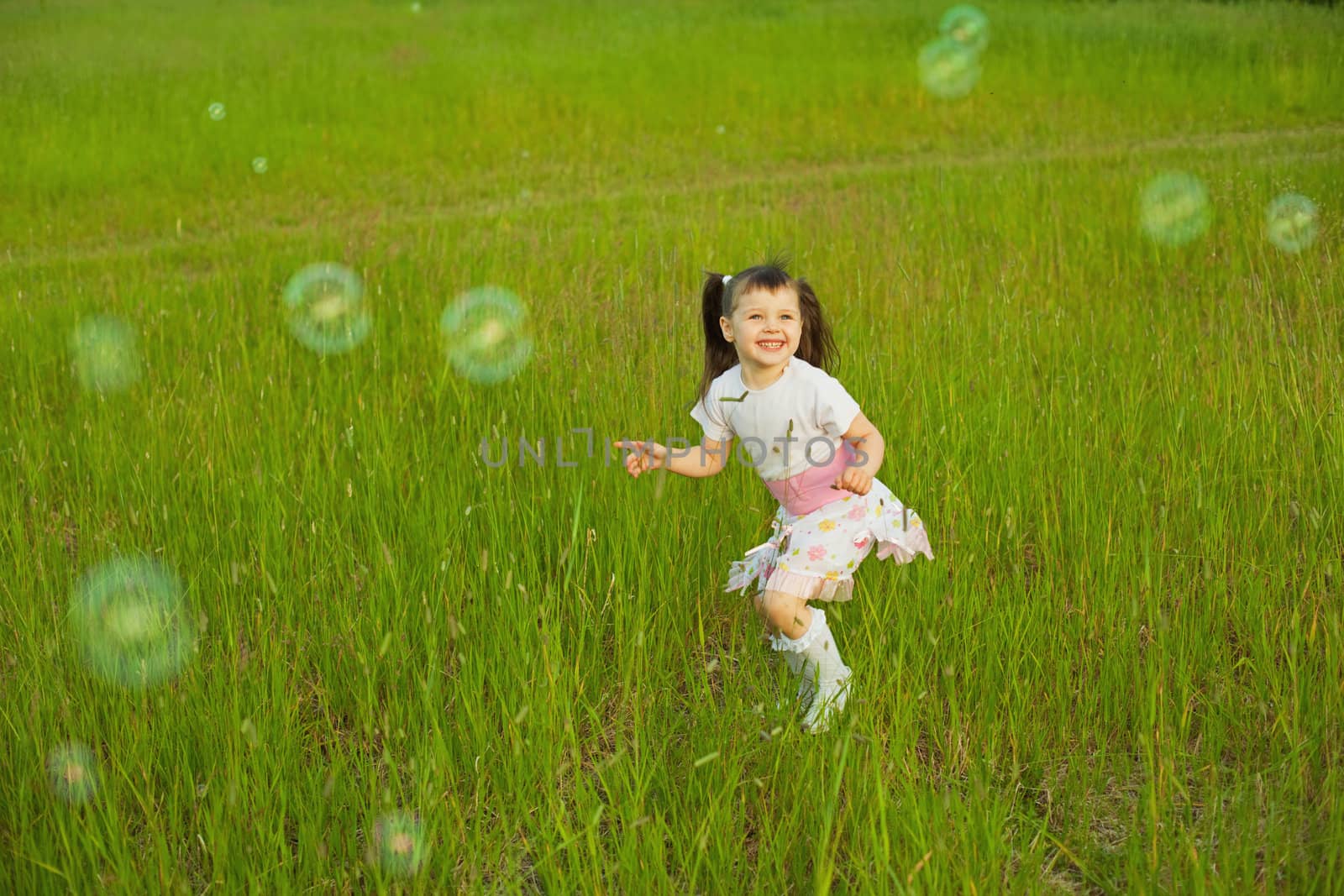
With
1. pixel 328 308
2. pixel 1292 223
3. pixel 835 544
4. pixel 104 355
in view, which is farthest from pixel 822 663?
pixel 1292 223

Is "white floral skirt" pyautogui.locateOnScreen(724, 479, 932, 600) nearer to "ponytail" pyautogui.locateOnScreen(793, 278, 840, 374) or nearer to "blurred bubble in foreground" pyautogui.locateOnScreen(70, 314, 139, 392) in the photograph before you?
"ponytail" pyautogui.locateOnScreen(793, 278, 840, 374)

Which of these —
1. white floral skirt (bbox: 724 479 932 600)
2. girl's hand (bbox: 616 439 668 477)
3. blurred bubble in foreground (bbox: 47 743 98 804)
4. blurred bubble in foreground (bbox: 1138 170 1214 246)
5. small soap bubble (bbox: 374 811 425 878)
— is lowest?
small soap bubble (bbox: 374 811 425 878)

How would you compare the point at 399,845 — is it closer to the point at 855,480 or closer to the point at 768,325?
the point at 855,480

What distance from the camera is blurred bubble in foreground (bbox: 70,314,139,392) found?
5148 millimetres

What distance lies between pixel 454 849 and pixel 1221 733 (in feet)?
5.56

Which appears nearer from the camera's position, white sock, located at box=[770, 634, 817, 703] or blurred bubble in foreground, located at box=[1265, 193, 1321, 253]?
white sock, located at box=[770, 634, 817, 703]

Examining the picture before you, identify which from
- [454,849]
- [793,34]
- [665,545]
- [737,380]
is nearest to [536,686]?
[454,849]

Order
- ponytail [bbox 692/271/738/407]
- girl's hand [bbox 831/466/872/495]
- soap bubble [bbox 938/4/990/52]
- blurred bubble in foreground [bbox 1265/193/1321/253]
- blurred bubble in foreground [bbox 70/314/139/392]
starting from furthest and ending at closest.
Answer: soap bubble [bbox 938/4/990/52]
blurred bubble in foreground [bbox 1265/193/1321/253]
blurred bubble in foreground [bbox 70/314/139/392]
ponytail [bbox 692/271/738/407]
girl's hand [bbox 831/466/872/495]

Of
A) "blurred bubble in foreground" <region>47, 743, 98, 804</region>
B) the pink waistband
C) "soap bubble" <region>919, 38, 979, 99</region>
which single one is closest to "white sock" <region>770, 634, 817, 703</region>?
the pink waistband

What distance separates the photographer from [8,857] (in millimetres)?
2266

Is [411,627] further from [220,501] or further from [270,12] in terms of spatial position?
[270,12]

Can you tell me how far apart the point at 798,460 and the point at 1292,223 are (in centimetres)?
Result: 531

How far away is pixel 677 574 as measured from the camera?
3172 mm

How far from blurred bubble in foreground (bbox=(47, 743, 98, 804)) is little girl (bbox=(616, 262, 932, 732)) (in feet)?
4.36
